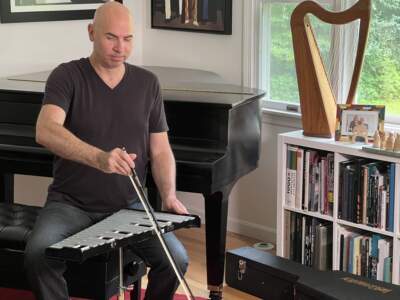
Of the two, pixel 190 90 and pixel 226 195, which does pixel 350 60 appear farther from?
pixel 226 195

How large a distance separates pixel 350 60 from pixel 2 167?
171 centimetres

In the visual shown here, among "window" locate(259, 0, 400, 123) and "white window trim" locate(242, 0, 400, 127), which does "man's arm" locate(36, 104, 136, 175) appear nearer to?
"window" locate(259, 0, 400, 123)

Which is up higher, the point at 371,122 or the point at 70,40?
the point at 70,40

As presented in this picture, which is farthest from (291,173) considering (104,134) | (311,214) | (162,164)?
(104,134)

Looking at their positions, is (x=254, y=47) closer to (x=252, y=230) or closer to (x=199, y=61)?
(x=199, y=61)

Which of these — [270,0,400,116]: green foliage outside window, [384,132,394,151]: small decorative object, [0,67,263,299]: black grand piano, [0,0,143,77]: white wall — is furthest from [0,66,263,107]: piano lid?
[384,132,394,151]: small decorative object

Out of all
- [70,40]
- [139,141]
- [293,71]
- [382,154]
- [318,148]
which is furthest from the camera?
[70,40]

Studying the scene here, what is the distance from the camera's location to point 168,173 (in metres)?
2.83

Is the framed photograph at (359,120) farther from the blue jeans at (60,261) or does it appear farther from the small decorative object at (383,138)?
the blue jeans at (60,261)

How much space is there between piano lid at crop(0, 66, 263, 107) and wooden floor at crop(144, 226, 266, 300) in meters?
0.88

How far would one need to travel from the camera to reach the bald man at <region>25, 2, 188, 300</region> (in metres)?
2.62

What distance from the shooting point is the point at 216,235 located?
3.20 meters

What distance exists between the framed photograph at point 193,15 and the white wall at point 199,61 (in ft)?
0.14

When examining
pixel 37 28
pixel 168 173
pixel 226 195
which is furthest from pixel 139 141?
pixel 37 28
